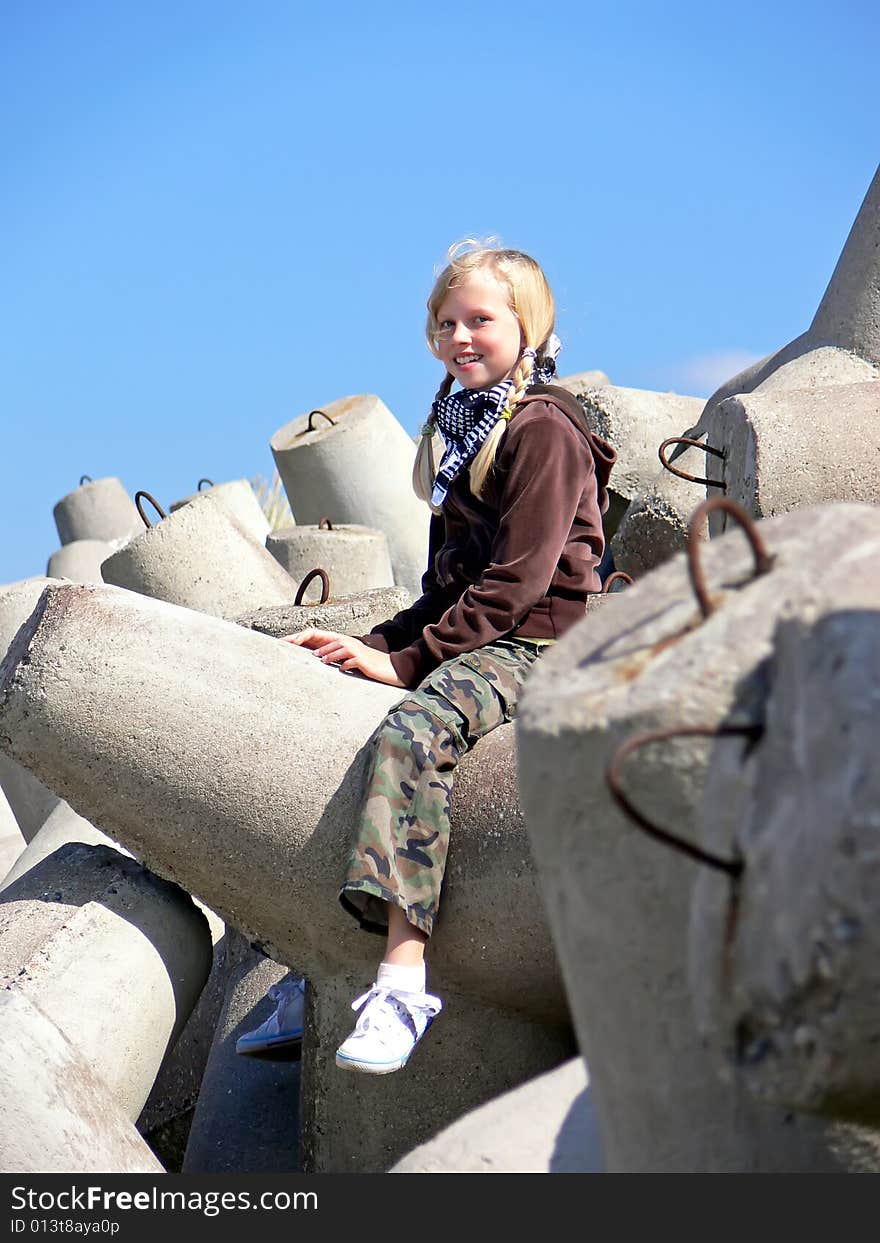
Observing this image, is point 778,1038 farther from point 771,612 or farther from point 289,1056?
point 289,1056

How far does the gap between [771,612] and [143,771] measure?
140cm

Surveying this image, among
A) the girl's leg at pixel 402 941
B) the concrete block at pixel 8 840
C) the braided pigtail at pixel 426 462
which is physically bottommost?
the concrete block at pixel 8 840

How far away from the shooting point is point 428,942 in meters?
2.21

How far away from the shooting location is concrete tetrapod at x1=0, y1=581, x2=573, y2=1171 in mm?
2217

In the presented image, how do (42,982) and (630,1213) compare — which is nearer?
(630,1213)

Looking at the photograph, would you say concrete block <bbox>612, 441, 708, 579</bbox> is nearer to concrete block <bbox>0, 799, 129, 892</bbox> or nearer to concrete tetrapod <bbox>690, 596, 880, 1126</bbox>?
concrete block <bbox>0, 799, 129, 892</bbox>

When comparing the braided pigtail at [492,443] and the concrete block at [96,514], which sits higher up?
the braided pigtail at [492,443]

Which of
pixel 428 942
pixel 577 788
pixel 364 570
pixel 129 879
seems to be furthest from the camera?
pixel 364 570

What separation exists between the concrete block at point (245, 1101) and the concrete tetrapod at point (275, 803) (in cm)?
22

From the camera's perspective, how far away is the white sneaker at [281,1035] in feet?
8.48

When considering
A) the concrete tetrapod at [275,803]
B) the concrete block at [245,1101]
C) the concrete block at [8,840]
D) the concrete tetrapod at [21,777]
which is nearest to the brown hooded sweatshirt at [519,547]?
the concrete tetrapod at [275,803]

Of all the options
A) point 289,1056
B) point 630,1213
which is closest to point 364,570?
point 289,1056

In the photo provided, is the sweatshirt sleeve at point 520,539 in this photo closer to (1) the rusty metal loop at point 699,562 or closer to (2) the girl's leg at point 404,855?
(2) the girl's leg at point 404,855

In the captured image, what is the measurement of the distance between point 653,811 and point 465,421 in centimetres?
163
